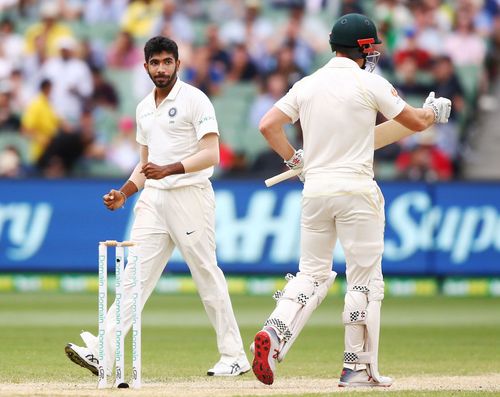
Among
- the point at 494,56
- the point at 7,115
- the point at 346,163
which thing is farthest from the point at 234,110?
the point at 346,163

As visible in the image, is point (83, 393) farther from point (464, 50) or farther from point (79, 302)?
point (464, 50)

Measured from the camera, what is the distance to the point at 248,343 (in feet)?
32.7

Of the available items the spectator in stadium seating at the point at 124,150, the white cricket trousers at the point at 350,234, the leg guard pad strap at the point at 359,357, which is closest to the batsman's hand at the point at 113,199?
the white cricket trousers at the point at 350,234

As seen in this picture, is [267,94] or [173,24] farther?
[173,24]

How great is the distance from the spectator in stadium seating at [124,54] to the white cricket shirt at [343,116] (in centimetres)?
1127

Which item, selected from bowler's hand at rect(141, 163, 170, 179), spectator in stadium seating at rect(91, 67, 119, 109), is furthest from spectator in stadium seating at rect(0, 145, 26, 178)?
bowler's hand at rect(141, 163, 170, 179)

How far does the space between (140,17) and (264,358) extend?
12.3 m

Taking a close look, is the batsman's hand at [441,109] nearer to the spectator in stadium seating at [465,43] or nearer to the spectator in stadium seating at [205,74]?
the spectator in stadium seating at [205,74]

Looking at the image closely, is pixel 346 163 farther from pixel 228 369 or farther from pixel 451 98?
pixel 451 98

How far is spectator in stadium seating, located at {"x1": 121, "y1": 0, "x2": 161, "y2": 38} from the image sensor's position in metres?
18.2

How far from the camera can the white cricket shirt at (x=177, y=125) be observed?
7.37 metres

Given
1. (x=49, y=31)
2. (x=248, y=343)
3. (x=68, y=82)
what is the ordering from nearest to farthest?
(x=248, y=343)
(x=68, y=82)
(x=49, y=31)

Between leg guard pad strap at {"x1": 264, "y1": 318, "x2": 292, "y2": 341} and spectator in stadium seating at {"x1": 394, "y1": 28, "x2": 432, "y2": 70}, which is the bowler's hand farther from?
spectator in stadium seating at {"x1": 394, "y1": 28, "x2": 432, "y2": 70}

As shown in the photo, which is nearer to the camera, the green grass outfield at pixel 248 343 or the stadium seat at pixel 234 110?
the green grass outfield at pixel 248 343
